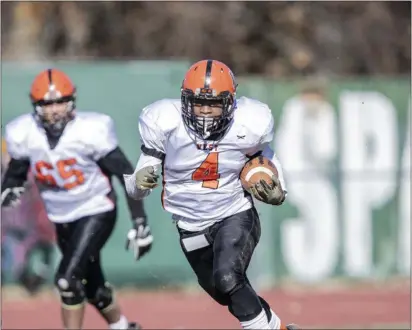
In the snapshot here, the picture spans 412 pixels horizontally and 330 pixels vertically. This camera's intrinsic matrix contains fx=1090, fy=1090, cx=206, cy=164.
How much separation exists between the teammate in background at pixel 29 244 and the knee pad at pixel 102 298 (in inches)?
152

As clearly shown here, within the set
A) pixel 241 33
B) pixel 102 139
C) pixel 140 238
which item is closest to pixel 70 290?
pixel 140 238

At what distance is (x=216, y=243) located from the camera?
6387 millimetres

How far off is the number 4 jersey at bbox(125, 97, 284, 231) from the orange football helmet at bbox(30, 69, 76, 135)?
1315 mm

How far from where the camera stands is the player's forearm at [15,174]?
788 centimetres

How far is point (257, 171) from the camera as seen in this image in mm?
6293

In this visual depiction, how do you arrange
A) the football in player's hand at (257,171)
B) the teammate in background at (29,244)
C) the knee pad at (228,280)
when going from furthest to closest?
the teammate in background at (29,244), the football in player's hand at (257,171), the knee pad at (228,280)

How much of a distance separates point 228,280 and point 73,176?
6.69ft

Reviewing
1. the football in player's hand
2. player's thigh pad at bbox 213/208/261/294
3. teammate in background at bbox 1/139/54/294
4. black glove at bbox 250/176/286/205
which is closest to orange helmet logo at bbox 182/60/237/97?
the football in player's hand

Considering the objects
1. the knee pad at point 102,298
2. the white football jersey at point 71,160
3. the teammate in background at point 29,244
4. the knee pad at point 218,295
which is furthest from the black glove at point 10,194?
the teammate in background at point 29,244

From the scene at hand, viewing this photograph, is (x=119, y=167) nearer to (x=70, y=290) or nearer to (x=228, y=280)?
(x=70, y=290)

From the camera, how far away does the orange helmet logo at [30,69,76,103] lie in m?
7.68

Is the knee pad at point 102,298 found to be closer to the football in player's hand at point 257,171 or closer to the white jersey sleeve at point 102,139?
the white jersey sleeve at point 102,139

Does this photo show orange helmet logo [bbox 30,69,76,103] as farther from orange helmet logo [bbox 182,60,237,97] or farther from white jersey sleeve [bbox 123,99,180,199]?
orange helmet logo [bbox 182,60,237,97]

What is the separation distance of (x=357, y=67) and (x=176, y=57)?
9.63 feet
